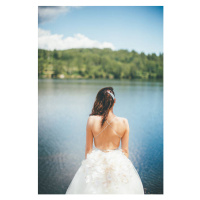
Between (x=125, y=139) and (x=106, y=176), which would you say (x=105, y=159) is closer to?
(x=106, y=176)

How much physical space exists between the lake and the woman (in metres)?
1.35

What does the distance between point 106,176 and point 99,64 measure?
13.3ft

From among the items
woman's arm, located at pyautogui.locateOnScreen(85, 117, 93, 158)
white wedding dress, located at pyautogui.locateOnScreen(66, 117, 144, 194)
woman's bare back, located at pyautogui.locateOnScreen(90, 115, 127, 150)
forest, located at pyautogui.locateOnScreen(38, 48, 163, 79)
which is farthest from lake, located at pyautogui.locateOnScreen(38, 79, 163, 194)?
woman's bare back, located at pyautogui.locateOnScreen(90, 115, 127, 150)

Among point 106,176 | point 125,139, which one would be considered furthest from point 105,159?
point 125,139

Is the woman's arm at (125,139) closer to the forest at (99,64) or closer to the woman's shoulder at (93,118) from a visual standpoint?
the woman's shoulder at (93,118)

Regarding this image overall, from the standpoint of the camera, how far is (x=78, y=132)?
473cm

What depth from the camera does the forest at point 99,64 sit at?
3.92m
